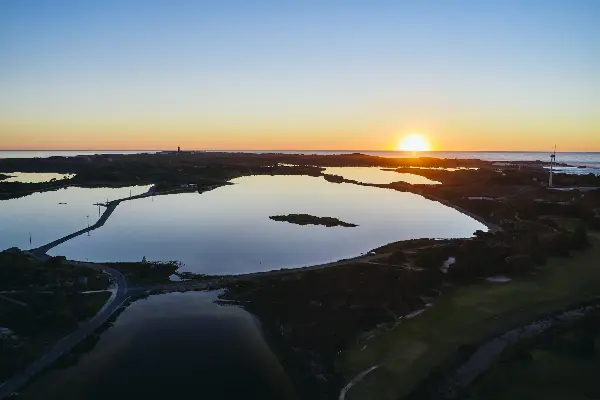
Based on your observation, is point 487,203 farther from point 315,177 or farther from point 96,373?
point 315,177

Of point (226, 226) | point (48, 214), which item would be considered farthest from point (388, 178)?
point (48, 214)

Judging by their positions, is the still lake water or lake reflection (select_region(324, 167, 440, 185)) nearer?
the still lake water

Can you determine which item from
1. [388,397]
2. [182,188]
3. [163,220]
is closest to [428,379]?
[388,397]

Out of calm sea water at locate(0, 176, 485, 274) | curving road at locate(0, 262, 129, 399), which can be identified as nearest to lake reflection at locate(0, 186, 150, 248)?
calm sea water at locate(0, 176, 485, 274)

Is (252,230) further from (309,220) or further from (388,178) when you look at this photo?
(388,178)

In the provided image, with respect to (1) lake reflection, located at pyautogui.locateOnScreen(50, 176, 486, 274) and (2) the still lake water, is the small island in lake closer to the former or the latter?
(1) lake reflection, located at pyautogui.locateOnScreen(50, 176, 486, 274)

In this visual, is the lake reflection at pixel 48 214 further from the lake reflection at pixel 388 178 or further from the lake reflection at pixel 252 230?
the lake reflection at pixel 388 178
